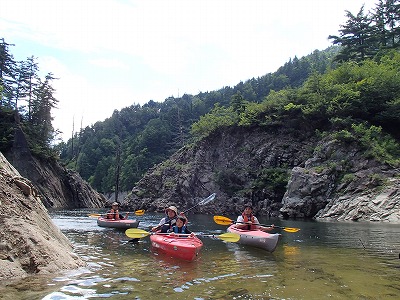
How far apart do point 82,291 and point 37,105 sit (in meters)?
51.3

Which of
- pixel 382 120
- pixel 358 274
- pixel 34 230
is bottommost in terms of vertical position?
pixel 358 274

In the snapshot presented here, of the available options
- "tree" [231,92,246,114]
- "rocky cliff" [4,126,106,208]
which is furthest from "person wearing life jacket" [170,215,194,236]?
"tree" [231,92,246,114]

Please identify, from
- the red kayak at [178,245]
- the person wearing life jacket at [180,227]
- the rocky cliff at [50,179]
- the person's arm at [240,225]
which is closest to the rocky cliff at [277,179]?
the rocky cliff at [50,179]

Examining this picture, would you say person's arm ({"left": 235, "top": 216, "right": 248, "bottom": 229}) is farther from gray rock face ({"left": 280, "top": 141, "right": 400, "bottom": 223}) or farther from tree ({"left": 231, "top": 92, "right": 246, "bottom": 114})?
tree ({"left": 231, "top": 92, "right": 246, "bottom": 114})

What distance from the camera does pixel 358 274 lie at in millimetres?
7699

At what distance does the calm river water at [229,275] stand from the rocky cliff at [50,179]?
32.6m

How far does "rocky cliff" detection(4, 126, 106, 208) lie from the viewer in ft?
137

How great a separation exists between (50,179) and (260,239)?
129ft

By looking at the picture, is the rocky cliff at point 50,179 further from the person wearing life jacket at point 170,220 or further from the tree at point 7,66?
the person wearing life jacket at point 170,220

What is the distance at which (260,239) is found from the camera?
1195 cm

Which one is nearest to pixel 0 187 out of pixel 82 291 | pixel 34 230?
pixel 34 230

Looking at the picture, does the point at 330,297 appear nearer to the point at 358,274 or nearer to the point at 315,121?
the point at 358,274

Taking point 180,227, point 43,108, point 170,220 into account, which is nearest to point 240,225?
point 170,220

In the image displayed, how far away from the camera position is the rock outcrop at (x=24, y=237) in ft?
20.8
